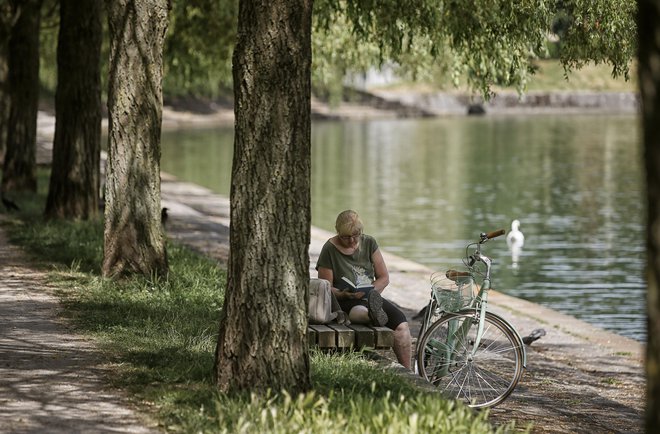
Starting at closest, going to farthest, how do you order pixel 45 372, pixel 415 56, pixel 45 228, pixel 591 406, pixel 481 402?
pixel 45 372 → pixel 481 402 → pixel 591 406 → pixel 45 228 → pixel 415 56

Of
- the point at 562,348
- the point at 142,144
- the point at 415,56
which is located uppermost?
the point at 415,56

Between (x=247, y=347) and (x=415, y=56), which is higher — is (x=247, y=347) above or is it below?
below

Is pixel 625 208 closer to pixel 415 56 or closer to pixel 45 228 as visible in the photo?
pixel 415 56

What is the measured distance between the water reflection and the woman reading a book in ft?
26.1

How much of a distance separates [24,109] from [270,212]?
1550 cm

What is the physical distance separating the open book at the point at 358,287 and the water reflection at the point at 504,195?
7.99 metres

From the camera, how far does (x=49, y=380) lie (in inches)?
320

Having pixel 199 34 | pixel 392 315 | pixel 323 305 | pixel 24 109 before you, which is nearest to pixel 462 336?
pixel 392 315

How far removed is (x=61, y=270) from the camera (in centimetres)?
1319

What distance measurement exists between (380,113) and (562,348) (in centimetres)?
7307

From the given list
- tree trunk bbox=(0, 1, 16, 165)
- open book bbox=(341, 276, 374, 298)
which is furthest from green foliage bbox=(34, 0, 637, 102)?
tree trunk bbox=(0, 1, 16, 165)

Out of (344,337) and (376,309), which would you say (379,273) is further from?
(344,337)

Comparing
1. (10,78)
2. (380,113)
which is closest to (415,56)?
(10,78)

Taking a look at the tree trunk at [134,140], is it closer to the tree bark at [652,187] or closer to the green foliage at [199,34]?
the tree bark at [652,187]
